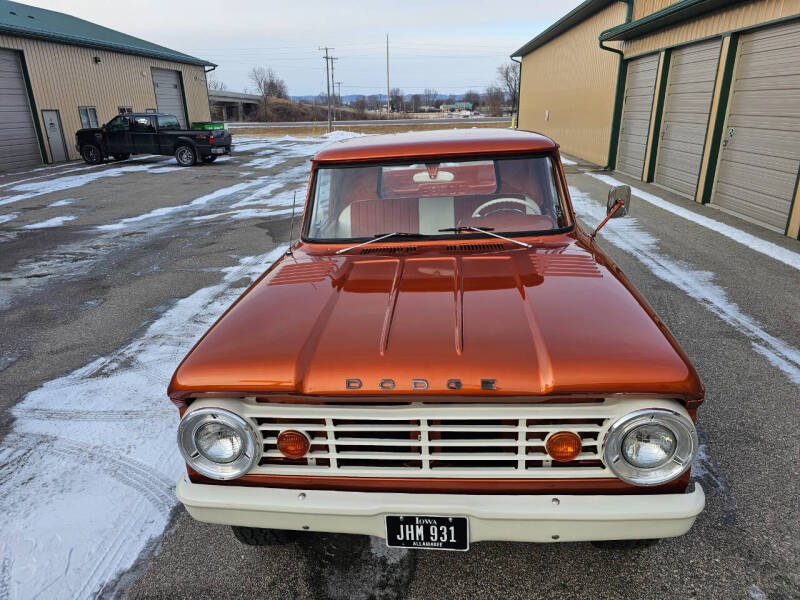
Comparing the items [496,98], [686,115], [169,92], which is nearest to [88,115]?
[169,92]

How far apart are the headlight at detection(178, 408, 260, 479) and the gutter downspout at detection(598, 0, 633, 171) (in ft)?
52.1

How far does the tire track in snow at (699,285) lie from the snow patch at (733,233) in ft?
3.71

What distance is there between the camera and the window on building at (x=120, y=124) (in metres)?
19.1

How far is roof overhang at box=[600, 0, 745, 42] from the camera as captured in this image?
977cm

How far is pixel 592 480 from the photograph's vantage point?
1.88 metres

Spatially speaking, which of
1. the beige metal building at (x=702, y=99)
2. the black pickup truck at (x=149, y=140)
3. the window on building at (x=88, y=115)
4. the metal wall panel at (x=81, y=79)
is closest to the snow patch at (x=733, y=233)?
the beige metal building at (x=702, y=99)

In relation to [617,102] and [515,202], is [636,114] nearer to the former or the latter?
[617,102]

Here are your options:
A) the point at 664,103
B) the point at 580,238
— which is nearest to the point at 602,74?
the point at 664,103

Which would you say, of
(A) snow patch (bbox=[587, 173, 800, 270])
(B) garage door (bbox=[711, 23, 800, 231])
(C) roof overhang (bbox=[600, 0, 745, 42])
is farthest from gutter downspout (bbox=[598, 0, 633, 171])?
(B) garage door (bbox=[711, 23, 800, 231])

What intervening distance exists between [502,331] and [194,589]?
1723mm

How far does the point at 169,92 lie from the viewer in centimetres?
2794

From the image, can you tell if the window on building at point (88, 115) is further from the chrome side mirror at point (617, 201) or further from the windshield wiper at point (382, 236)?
the chrome side mirror at point (617, 201)

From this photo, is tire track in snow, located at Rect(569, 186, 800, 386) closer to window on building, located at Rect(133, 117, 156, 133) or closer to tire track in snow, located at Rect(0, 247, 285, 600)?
tire track in snow, located at Rect(0, 247, 285, 600)

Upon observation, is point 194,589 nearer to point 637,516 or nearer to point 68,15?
point 637,516
